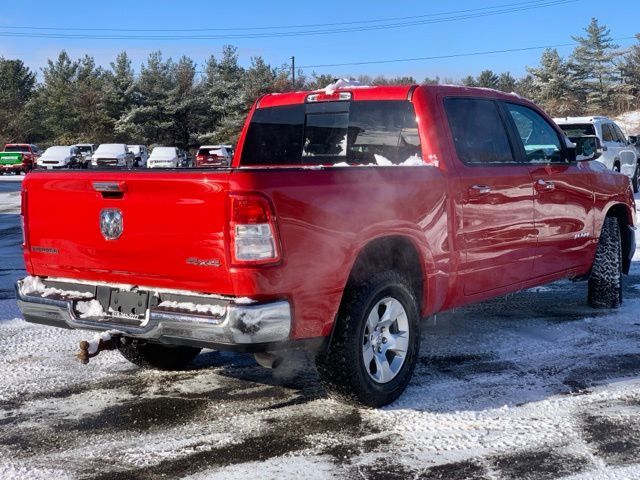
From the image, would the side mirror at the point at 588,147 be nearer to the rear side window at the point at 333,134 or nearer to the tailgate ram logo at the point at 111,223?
the rear side window at the point at 333,134

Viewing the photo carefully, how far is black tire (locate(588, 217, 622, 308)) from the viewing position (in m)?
7.00

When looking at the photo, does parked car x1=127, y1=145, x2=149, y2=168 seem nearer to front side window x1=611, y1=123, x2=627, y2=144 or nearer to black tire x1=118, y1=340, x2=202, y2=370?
front side window x1=611, y1=123, x2=627, y2=144

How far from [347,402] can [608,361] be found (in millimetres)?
2170

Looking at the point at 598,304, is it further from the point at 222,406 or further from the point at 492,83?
the point at 492,83

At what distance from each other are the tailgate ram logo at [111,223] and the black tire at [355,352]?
1.30 meters

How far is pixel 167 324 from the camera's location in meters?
3.93

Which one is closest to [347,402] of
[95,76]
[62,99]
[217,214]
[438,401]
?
[438,401]

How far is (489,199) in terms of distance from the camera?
526 centimetres

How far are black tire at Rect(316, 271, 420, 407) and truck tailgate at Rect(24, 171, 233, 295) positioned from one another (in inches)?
30.4

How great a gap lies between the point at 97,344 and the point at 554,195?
3656 mm

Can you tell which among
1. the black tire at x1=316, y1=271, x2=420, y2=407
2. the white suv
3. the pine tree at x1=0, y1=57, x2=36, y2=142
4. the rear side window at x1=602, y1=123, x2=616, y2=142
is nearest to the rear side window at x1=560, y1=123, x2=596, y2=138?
the white suv

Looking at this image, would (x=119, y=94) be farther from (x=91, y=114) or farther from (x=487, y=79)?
(x=487, y=79)

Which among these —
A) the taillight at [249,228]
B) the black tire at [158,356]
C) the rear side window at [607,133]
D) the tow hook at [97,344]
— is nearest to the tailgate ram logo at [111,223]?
the tow hook at [97,344]

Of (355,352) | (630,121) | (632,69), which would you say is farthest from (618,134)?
(632,69)
